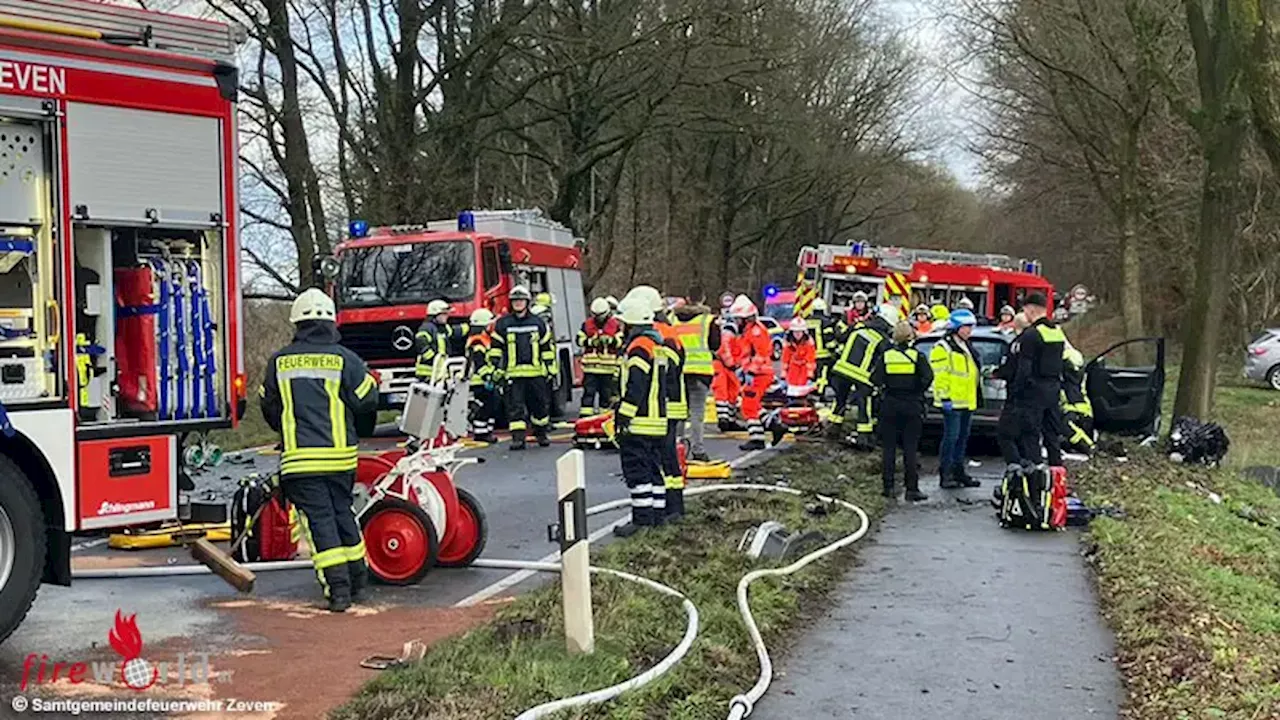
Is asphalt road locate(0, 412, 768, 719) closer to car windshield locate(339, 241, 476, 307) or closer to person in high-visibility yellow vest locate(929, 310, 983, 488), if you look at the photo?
person in high-visibility yellow vest locate(929, 310, 983, 488)

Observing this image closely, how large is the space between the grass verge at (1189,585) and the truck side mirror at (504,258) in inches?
298

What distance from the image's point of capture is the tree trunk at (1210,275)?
16344 mm

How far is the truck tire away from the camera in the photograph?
5934 millimetres

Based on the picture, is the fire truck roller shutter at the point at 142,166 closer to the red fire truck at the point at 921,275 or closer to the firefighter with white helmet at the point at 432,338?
the firefighter with white helmet at the point at 432,338

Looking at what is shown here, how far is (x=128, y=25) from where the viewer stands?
6.53 meters

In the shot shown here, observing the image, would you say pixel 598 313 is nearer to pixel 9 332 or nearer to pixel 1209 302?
pixel 1209 302

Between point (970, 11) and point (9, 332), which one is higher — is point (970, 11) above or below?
above

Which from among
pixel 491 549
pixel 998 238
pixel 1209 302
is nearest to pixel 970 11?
pixel 1209 302

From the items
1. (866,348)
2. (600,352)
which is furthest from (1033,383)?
(600,352)

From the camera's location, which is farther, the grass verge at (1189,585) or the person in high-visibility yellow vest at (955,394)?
the person in high-visibility yellow vest at (955,394)

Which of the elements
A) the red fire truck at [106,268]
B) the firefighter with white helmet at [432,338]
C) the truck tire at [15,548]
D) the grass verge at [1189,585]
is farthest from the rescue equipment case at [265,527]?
the firefighter with white helmet at [432,338]

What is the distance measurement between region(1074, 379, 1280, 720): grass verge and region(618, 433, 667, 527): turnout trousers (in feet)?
9.65

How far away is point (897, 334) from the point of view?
11.7 m

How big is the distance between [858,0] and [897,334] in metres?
36.4
